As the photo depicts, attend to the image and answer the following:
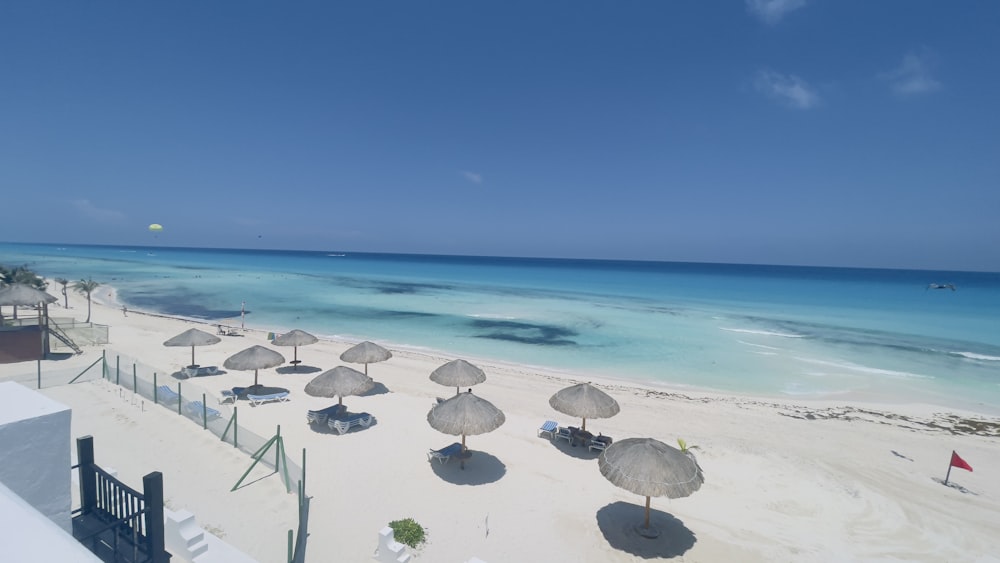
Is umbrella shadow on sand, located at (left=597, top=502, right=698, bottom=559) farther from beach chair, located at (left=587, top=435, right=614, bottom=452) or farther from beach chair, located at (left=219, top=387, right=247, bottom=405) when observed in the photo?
beach chair, located at (left=219, top=387, right=247, bottom=405)

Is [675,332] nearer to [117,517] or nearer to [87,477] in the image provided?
[117,517]

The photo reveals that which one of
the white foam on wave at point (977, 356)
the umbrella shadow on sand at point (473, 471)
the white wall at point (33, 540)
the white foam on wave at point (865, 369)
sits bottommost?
the white foam on wave at point (865, 369)

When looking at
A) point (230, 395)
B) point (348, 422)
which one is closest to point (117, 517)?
point (348, 422)

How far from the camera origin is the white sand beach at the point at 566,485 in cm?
767

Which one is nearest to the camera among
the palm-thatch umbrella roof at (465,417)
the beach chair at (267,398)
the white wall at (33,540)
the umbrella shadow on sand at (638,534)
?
the white wall at (33,540)

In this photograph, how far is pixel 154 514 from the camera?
368cm

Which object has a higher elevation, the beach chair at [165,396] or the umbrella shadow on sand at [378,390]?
the beach chair at [165,396]

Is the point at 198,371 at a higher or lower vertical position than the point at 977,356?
lower

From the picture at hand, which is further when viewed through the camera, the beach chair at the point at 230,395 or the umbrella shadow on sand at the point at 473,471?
the beach chair at the point at 230,395

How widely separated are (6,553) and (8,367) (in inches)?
781

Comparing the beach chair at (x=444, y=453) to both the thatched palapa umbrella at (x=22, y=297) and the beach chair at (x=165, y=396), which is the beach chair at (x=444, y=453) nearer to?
the beach chair at (x=165, y=396)

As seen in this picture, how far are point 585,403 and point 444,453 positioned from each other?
3687mm

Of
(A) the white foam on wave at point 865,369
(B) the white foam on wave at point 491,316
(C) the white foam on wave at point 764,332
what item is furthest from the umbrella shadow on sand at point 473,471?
(C) the white foam on wave at point 764,332

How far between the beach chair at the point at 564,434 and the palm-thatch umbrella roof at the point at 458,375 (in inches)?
106
